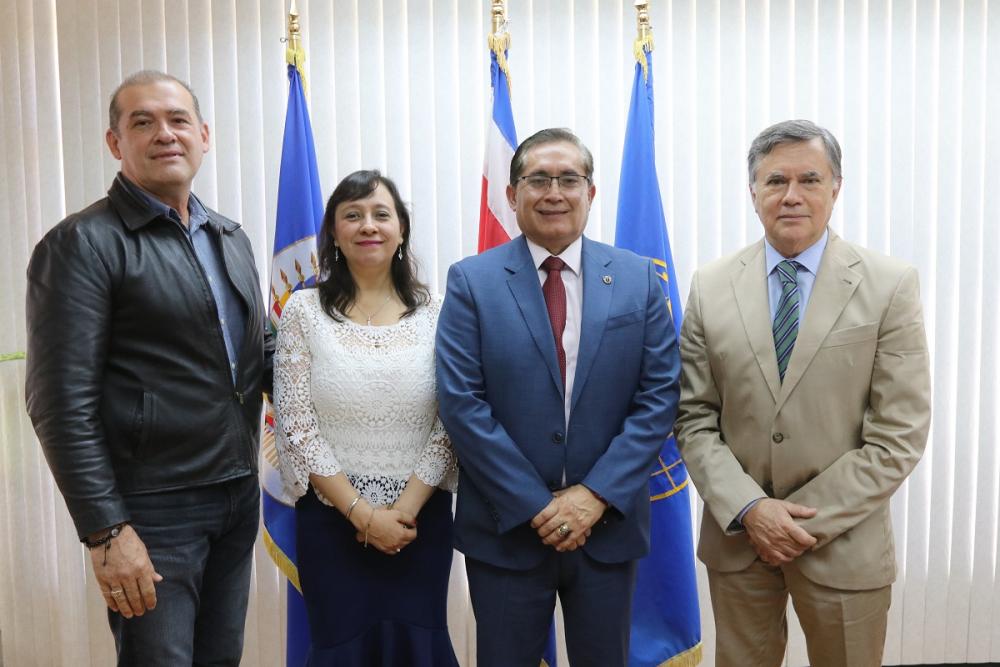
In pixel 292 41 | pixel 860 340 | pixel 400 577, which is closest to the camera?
pixel 860 340

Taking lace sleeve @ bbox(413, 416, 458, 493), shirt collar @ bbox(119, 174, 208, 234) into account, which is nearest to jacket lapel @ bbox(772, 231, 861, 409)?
lace sleeve @ bbox(413, 416, 458, 493)

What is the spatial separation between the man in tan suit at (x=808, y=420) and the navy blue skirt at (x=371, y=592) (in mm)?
706

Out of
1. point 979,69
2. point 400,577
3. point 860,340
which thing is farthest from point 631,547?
point 979,69

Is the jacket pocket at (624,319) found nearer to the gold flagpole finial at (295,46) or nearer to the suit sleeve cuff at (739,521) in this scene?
the suit sleeve cuff at (739,521)

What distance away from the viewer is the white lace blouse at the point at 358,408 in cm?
188

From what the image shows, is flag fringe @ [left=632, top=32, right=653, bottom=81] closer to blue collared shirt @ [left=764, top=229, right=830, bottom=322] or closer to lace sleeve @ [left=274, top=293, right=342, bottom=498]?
blue collared shirt @ [left=764, top=229, right=830, bottom=322]

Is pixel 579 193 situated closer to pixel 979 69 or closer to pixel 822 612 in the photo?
pixel 822 612

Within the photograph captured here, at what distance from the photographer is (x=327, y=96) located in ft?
9.70

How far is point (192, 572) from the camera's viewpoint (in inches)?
69.4

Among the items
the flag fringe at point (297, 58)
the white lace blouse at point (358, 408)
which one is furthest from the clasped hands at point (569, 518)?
the flag fringe at point (297, 58)

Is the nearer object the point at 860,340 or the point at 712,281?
the point at 860,340

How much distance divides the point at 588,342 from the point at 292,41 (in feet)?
5.25

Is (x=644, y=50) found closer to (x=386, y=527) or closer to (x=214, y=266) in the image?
(x=214, y=266)

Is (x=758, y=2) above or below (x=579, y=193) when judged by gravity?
above
